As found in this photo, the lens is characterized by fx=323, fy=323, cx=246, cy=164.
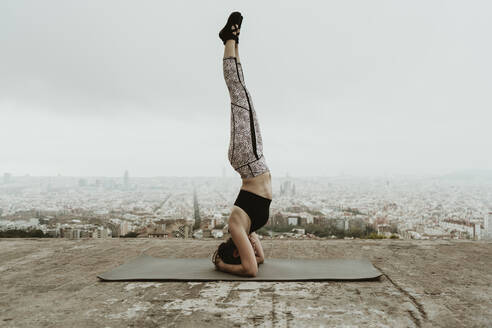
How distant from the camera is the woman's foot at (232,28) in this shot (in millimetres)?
3746

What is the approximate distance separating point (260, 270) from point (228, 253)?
405 millimetres

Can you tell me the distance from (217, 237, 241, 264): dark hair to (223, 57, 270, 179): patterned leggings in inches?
29.8

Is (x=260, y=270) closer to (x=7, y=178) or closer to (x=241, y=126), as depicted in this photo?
(x=241, y=126)

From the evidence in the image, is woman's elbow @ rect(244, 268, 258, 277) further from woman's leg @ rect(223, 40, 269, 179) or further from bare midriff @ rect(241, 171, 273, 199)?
woman's leg @ rect(223, 40, 269, 179)

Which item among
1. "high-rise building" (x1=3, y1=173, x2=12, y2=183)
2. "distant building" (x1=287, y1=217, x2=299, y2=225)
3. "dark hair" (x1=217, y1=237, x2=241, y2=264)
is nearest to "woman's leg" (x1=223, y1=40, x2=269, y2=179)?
"dark hair" (x1=217, y1=237, x2=241, y2=264)

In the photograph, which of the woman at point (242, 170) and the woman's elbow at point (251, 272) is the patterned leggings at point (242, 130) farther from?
the woman's elbow at point (251, 272)

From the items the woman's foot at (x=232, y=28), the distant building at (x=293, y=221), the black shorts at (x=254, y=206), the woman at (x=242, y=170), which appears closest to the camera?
the woman at (x=242, y=170)

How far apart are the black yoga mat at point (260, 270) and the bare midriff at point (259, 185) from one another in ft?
2.77

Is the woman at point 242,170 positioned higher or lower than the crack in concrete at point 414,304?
higher

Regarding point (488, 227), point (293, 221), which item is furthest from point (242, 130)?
point (488, 227)

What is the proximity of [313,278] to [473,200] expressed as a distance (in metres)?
10.0

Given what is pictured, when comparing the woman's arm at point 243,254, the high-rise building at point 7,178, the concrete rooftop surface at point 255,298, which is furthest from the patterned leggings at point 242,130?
the high-rise building at point 7,178

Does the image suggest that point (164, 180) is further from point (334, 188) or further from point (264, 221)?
point (264, 221)

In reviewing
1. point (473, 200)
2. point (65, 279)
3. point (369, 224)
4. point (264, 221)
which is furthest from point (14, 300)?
point (473, 200)
